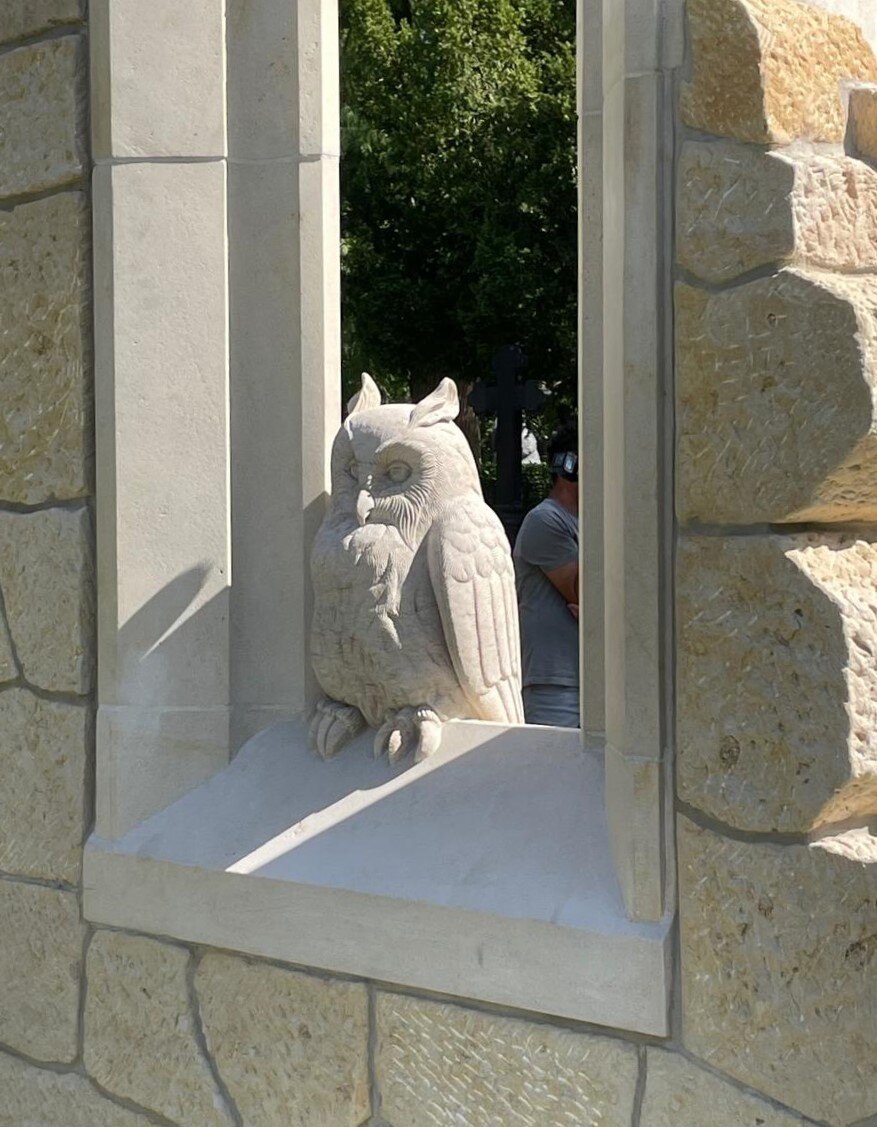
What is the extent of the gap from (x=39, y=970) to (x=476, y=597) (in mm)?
1086

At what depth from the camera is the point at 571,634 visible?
3551mm

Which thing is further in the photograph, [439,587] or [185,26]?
A: [185,26]

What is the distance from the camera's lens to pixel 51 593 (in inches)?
102

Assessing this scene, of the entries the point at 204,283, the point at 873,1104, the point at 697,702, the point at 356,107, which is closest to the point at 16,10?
the point at 204,283

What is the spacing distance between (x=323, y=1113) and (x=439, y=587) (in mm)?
832

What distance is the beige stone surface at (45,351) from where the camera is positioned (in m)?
2.53

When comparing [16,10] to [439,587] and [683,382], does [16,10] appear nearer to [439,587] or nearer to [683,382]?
[439,587]

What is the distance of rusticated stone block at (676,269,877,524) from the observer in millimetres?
1767

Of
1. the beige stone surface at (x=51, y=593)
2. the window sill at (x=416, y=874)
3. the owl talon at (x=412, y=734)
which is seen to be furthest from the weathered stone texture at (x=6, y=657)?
the owl talon at (x=412, y=734)

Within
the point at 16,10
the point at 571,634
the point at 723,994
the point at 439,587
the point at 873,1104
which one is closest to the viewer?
the point at 873,1104

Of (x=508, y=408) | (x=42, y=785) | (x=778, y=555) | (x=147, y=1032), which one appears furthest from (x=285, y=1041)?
(x=508, y=408)

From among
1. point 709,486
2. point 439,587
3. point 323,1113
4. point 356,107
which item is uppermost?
point 356,107

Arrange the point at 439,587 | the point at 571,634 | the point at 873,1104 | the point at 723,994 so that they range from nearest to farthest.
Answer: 1. the point at 873,1104
2. the point at 723,994
3. the point at 439,587
4. the point at 571,634

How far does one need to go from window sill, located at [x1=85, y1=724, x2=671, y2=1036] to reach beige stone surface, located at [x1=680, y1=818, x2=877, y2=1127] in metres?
0.08
